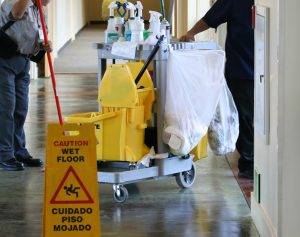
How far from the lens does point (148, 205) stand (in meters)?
4.79

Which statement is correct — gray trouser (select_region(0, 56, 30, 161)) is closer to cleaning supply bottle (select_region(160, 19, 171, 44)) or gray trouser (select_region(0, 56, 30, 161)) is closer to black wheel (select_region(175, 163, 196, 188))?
cleaning supply bottle (select_region(160, 19, 171, 44))

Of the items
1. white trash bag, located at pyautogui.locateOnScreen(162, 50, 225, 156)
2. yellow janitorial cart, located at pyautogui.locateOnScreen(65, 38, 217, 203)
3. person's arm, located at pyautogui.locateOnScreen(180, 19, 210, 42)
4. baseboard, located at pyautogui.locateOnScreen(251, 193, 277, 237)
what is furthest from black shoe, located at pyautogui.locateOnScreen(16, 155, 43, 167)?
baseboard, located at pyautogui.locateOnScreen(251, 193, 277, 237)

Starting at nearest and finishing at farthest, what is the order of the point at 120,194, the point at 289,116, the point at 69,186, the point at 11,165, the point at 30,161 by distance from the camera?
the point at 289,116, the point at 69,186, the point at 120,194, the point at 11,165, the point at 30,161

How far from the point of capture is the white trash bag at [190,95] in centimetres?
481

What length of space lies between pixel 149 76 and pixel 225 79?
1.95 ft

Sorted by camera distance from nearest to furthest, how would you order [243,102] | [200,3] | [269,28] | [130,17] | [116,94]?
[269,28], [116,94], [130,17], [243,102], [200,3]

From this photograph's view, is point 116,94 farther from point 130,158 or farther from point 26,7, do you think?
point 26,7

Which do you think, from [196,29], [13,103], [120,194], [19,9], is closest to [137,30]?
[196,29]

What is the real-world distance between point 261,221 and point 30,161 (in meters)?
2.24

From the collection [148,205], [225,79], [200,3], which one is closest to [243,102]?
[225,79]

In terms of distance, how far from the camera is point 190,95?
4.86 meters

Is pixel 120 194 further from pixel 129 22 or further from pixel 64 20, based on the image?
pixel 64 20

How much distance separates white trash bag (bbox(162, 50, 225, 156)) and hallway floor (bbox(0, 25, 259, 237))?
1.15 ft

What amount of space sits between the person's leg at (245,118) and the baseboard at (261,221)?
0.99 metres
